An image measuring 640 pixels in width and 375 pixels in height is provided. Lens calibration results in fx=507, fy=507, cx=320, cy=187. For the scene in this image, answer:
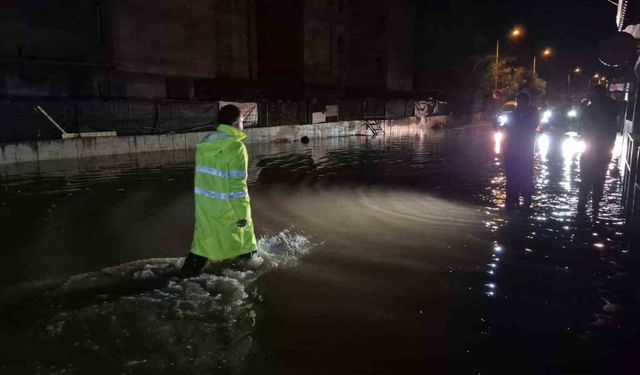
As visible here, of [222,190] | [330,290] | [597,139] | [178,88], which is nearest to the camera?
[222,190]

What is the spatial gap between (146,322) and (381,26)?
53.2m

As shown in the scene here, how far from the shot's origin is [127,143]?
19312 millimetres

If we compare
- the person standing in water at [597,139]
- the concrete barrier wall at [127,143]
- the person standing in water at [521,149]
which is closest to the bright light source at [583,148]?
the person standing in water at [597,139]

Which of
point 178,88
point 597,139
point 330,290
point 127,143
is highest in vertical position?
point 178,88

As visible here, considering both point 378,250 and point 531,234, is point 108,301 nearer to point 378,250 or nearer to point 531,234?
point 378,250

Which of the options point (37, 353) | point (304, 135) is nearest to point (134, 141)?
point (304, 135)

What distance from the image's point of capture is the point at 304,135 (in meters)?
27.2

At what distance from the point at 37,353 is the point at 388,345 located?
8.86 ft

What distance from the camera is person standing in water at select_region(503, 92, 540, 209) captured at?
29.0 ft

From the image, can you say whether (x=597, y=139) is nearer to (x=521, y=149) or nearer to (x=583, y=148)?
(x=583, y=148)

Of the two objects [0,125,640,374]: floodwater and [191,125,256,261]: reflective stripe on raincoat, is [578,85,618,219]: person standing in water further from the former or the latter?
[191,125,256,261]: reflective stripe on raincoat

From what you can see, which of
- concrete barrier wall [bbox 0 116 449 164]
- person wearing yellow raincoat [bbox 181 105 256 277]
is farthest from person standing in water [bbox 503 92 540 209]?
concrete barrier wall [bbox 0 116 449 164]

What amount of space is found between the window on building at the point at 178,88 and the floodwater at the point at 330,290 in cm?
2429

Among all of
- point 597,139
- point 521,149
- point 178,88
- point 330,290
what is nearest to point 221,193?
point 330,290
